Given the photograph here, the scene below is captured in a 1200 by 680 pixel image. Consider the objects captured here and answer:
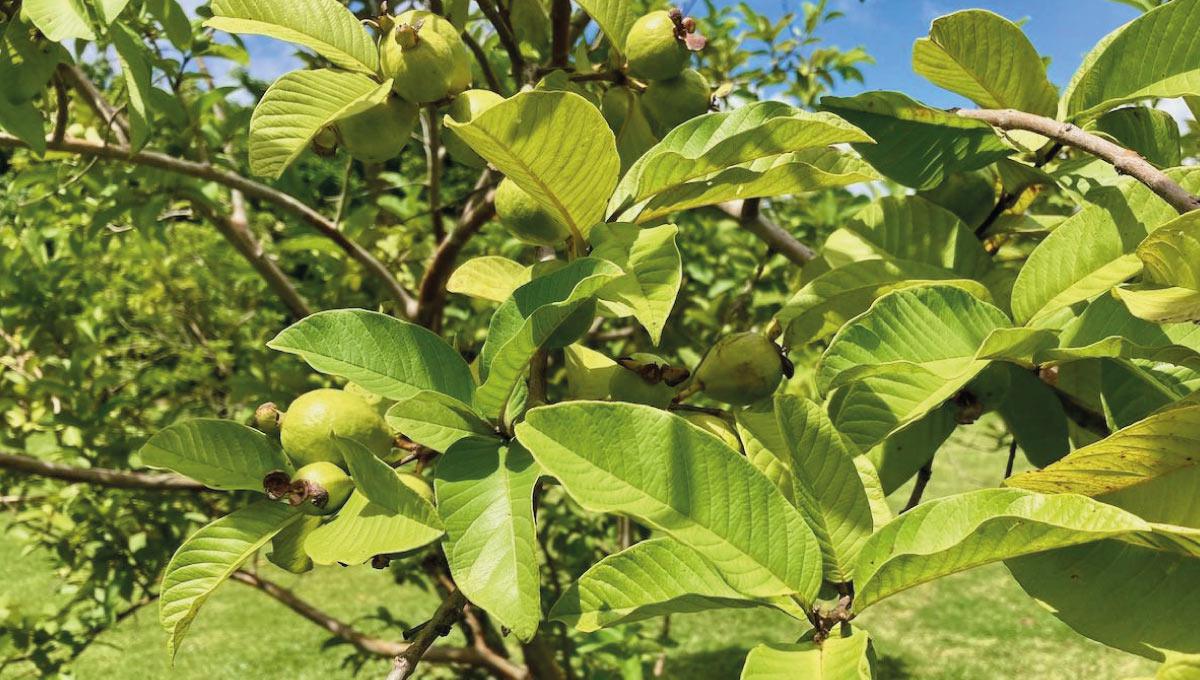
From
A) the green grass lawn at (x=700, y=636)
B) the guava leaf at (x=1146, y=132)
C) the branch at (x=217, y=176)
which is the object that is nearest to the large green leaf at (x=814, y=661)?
the guava leaf at (x=1146, y=132)

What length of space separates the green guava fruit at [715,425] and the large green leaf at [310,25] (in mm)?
465

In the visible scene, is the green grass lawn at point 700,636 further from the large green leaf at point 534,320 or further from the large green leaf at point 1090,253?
the large green leaf at point 534,320

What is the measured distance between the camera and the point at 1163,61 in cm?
81

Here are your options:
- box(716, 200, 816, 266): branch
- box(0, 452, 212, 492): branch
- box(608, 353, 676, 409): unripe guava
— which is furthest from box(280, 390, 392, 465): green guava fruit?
box(0, 452, 212, 492): branch

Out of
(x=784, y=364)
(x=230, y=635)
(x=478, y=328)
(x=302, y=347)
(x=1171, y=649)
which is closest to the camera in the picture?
(x=1171, y=649)

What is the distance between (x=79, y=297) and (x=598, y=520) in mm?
2163

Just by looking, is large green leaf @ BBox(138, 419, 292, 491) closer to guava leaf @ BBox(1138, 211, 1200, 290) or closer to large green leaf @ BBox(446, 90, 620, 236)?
large green leaf @ BBox(446, 90, 620, 236)

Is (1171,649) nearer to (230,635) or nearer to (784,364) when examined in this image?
(784,364)

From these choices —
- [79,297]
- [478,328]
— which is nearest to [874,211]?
[478,328]

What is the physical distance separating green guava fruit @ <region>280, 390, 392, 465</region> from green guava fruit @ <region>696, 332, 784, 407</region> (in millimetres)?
342

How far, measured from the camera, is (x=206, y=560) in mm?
748

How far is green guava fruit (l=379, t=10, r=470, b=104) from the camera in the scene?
0.78m

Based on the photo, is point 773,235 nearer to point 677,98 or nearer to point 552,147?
point 677,98

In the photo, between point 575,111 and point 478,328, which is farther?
point 478,328
